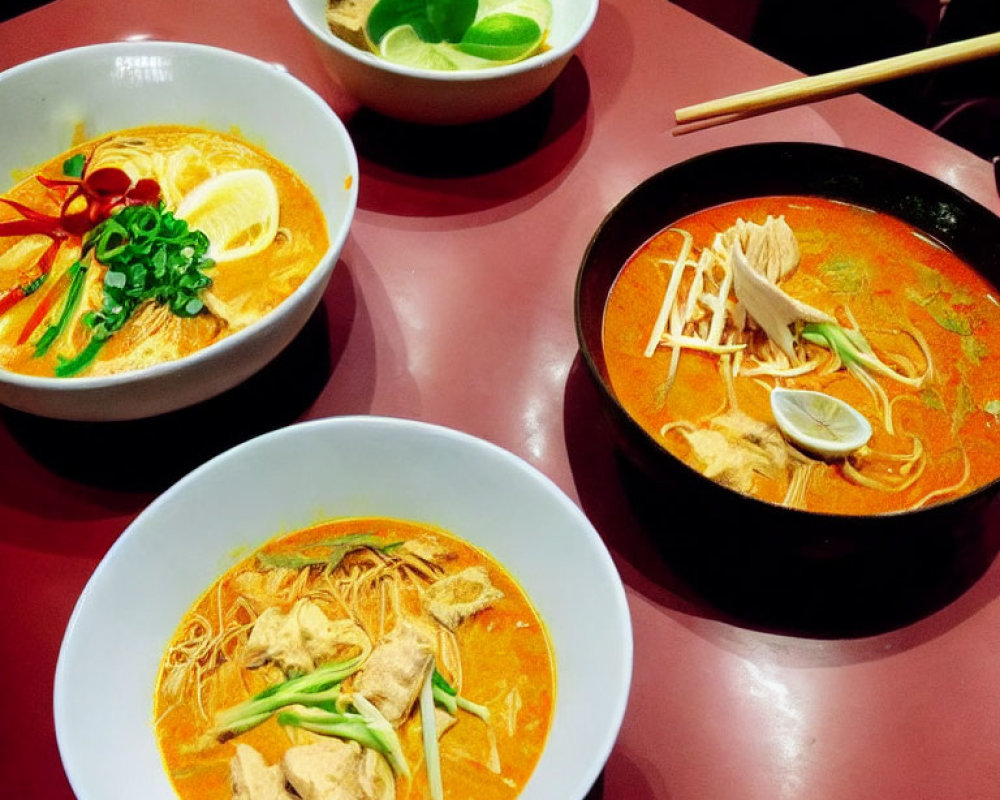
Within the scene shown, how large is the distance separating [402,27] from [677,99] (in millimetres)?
648

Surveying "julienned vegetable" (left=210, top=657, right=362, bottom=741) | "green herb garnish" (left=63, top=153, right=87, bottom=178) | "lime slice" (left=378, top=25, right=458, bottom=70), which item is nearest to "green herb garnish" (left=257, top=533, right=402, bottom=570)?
"julienned vegetable" (left=210, top=657, right=362, bottom=741)

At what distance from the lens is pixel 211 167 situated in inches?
63.4

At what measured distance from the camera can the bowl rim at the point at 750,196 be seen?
41.2 inches

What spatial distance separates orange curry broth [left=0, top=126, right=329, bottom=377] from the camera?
1331 millimetres

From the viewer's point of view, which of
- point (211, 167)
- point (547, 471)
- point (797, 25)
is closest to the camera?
point (547, 471)

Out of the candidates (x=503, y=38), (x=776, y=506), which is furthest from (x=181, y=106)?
(x=776, y=506)

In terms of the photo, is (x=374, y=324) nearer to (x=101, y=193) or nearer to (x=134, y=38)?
(x=101, y=193)

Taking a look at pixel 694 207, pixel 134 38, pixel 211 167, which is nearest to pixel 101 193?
pixel 211 167

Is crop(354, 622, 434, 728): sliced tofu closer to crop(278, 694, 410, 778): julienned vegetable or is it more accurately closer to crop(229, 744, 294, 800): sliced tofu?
crop(278, 694, 410, 778): julienned vegetable

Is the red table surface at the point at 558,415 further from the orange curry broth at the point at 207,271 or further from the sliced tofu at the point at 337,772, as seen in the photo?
the sliced tofu at the point at 337,772

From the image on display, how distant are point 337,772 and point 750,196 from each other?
4.11 feet

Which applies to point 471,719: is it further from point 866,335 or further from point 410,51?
point 410,51

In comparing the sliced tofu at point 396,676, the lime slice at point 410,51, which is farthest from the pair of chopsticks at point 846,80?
the sliced tofu at point 396,676

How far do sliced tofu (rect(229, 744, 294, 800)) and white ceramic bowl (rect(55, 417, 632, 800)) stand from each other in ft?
0.30
